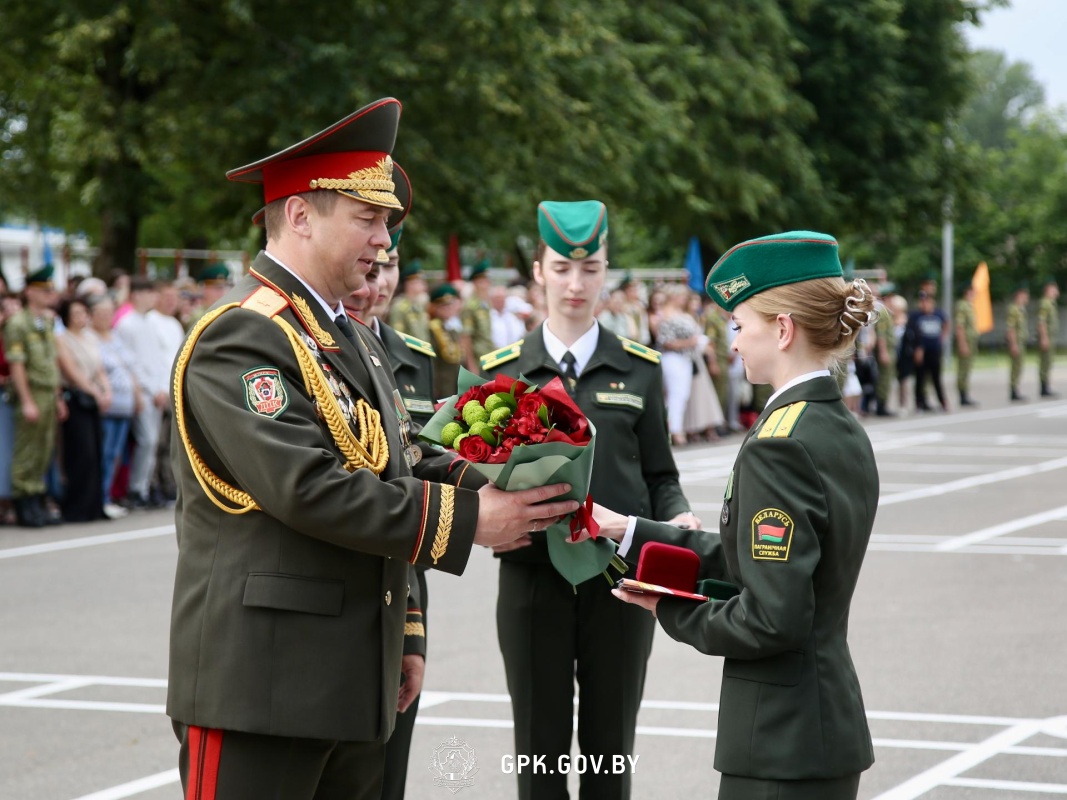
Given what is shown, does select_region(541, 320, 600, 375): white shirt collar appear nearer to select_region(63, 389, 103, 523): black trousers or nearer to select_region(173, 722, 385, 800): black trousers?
select_region(173, 722, 385, 800): black trousers

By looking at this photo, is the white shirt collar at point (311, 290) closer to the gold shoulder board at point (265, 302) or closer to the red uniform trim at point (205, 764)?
the gold shoulder board at point (265, 302)

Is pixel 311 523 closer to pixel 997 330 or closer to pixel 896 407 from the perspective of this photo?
pixel 896 407

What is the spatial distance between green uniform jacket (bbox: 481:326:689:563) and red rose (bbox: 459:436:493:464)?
1222 millimetres

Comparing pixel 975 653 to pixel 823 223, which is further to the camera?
pixel 823 223

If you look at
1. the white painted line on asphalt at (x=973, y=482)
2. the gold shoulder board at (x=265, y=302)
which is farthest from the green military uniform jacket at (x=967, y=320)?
the gold shoulder board at (x=265, y=302)

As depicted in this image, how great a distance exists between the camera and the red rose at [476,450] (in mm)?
3342

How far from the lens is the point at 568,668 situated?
181 inches

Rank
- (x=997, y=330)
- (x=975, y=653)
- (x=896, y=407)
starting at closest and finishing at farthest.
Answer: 1. (x=975, y=653)
2. (x=896, y=407)
3. (x=997, y=330)

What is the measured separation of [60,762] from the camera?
19.6 feet

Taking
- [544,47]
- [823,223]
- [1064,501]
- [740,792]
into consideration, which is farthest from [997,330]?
[740,792]

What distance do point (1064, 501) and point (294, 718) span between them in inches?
492

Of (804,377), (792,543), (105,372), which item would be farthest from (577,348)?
(105,372)

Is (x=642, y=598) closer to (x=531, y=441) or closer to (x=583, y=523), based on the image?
(x=583, y=523)

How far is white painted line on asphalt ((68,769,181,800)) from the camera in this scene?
551 cm
